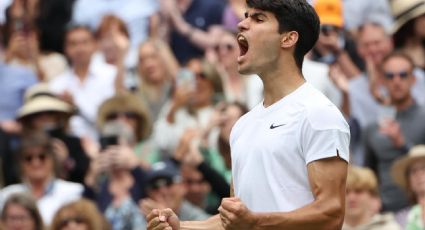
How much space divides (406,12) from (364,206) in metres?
3.13

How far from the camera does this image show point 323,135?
5.63m

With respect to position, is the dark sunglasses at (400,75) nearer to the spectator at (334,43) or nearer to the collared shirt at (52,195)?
the spectator at (334,43)

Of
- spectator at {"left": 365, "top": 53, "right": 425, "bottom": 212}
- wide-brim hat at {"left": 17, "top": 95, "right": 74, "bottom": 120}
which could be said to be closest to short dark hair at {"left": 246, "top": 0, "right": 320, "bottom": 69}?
spectator at {"left": 365, "top": 53, "right": 425, "bottom": 212}

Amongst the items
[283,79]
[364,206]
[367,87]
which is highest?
[283,79]

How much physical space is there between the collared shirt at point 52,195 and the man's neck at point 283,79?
17.0 ft

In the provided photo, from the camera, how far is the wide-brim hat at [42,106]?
11891mm

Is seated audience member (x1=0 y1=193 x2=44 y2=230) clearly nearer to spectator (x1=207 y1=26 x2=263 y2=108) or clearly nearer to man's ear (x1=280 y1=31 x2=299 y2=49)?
spectator (x1=207 y1=26 x2=263 y2=108)

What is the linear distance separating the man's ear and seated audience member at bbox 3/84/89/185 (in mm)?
5790

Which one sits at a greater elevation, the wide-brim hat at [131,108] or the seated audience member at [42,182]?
the wide-brim hat at [131,108]

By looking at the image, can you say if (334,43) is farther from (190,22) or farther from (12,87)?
(12,87)

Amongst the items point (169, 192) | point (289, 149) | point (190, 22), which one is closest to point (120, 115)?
point (169, 192)

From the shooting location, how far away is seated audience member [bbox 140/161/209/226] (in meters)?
10.6

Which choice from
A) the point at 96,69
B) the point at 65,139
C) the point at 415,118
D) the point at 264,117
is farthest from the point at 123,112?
the point at 264,117

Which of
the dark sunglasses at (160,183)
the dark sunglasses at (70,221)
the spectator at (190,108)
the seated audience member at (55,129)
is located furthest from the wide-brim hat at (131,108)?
the dark sunglasses at (70,221)
